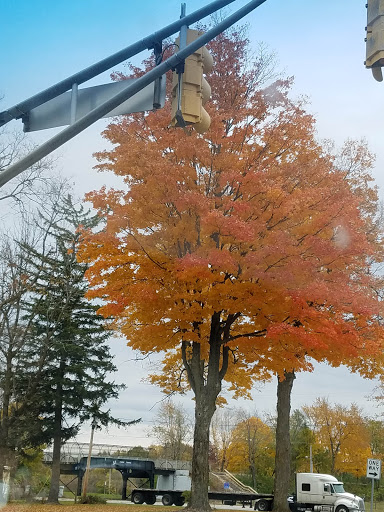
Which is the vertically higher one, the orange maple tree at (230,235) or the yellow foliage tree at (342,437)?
the orange maple tree at (230,235)

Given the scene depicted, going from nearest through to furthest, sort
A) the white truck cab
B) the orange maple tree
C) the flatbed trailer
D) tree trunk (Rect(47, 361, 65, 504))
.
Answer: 1. the orange maple tree
2. the white truck cab
3. the flatbed trailer
4. tree trunk (Rect(47, 361, 65, 504))

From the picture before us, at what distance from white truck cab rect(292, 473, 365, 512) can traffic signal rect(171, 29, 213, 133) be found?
31562 millimetres

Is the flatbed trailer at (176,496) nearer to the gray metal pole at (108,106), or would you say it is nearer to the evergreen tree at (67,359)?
the evergreen tree at (67,359)

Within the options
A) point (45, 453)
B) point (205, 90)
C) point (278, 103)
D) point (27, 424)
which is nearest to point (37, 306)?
point (27, 424)

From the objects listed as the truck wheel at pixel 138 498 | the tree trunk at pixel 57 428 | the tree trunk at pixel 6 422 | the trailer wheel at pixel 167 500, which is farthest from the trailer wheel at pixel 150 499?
the tree trunk at pixel 6 422

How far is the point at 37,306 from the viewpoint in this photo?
34875 millimetres

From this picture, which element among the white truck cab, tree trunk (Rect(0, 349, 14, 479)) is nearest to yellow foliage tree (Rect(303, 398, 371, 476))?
the white truck cab

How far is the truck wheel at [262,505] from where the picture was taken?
110 ft

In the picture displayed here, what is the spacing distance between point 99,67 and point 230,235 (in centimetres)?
1207

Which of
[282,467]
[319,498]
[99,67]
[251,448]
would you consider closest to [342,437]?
[251,448]

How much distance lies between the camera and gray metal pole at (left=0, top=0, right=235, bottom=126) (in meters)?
7.45

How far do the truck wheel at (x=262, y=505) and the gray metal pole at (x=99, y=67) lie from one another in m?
30.6

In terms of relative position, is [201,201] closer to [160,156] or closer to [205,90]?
[160,156]

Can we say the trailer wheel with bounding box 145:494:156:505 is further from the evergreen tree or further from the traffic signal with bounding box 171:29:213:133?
the traffic signal with bounding box 171:29:213:133
